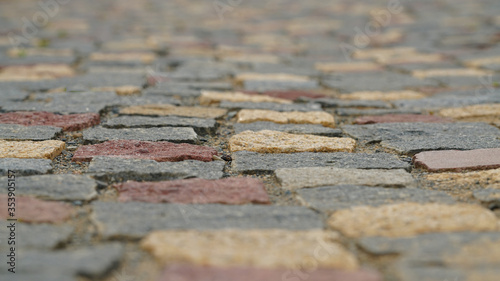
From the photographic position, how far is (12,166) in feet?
5.75

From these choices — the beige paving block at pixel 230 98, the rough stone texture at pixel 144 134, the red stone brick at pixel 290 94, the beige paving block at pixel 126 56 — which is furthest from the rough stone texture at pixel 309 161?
the beige paving block at pixel 126 56

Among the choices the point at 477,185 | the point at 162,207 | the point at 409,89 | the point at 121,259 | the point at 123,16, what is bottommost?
the point at 121,259

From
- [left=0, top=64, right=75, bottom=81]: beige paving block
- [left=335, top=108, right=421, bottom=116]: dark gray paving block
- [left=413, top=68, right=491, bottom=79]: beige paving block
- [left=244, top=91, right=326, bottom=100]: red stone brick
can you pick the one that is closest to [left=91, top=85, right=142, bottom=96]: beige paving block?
[left=0, top=64, right=75, bottom=81]: beige paving block

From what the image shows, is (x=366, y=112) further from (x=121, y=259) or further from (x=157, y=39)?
(x=157, y=39)

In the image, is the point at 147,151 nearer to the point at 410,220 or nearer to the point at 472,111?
the point at 410,220

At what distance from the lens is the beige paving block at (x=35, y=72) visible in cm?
338

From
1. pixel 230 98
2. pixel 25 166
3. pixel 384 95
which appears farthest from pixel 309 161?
pixel 384 95

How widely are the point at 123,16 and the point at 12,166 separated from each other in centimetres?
535

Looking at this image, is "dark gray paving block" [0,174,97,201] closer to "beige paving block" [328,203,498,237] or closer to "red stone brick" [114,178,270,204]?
"red stone brick" [114,178,270,204]

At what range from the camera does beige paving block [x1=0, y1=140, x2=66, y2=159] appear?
190 centimetres

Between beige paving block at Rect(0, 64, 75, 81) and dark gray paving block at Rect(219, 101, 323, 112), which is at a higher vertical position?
beige paving block at Rect(0, 64, 75, 81)

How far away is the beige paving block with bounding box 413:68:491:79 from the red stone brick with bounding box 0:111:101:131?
7.71 feet

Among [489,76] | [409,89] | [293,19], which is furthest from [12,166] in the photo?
[293,19]

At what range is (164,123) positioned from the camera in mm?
2393
